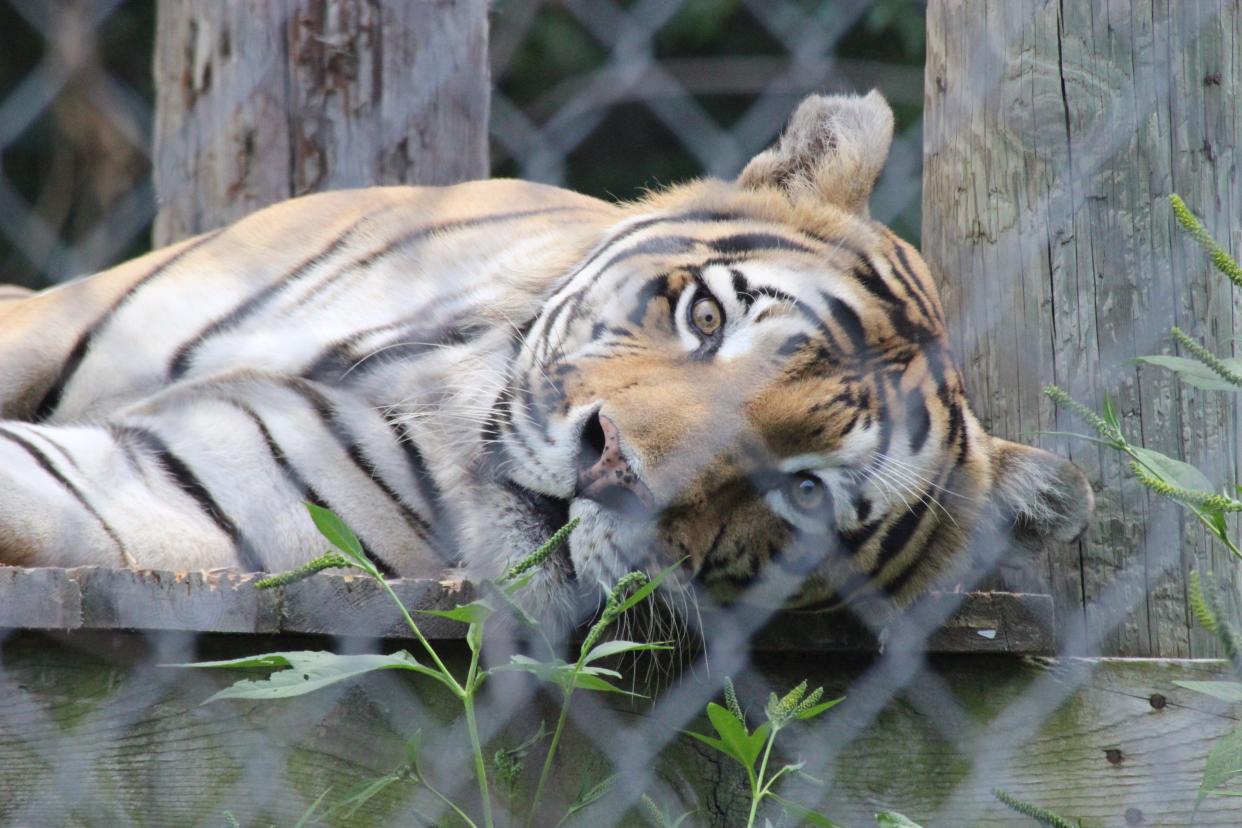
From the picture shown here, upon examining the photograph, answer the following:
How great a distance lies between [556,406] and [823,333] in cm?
37

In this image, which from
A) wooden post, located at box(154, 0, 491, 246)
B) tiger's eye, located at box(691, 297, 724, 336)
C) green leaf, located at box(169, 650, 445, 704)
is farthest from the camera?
wooden post, located at box(154, 0, 491, 246)

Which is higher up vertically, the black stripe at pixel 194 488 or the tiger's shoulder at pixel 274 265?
the tiger's shoulder at pixel 274 265

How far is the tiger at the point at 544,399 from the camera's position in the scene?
1.57 metres

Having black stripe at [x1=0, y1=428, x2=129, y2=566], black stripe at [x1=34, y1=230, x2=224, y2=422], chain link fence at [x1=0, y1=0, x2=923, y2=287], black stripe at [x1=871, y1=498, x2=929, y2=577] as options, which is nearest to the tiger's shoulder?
black stripe at [x1=34, y1=230, x2=224, y2=422]

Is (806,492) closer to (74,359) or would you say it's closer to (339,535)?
(339,535)

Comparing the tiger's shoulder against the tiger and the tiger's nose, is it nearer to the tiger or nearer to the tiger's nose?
the tiger

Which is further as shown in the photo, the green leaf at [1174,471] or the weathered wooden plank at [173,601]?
the green leaf at [1174,471]

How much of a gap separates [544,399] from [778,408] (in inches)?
11.9

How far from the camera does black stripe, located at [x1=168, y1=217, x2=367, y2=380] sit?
195cm

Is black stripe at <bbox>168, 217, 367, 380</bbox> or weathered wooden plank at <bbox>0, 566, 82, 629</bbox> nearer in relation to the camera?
weathered wooden plank at <bbox>0, 566, 82, 629</bbox>

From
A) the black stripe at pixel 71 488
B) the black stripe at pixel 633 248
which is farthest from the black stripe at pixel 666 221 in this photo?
the black stripe at pixel 71 488

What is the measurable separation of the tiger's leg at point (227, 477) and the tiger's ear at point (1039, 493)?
2.55 feet

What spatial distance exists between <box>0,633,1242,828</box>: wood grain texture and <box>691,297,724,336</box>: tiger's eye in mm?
438

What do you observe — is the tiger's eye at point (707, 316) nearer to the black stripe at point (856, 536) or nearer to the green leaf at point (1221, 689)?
the black stripe at point (856, 536)
